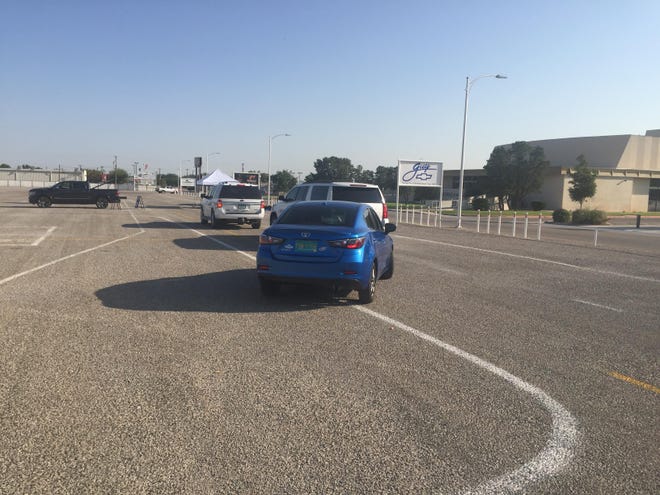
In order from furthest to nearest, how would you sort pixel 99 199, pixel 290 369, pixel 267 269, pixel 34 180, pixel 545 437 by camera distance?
pixel 34 180, pixel 99 199, pixel 267 269, pixel 290 369, pixel 545 437

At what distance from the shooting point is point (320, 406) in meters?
4.55

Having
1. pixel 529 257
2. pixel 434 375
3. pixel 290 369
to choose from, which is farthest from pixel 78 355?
pixel 529 257

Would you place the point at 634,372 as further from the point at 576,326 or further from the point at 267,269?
the point at 267,269

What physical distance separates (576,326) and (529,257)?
27.9 ft

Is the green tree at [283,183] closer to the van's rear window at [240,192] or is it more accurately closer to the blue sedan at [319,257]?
the van's rear window at [240,192]

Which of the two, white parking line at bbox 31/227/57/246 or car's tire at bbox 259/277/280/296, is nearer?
car's tire at bbox 259/277/280/296

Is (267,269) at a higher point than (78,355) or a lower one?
higher

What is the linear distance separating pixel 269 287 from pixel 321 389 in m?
3.97

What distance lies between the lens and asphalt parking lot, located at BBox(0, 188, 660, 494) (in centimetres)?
353

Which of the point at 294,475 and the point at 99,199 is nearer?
the point at 294,475

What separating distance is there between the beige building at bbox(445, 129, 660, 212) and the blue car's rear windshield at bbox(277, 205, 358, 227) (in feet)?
198

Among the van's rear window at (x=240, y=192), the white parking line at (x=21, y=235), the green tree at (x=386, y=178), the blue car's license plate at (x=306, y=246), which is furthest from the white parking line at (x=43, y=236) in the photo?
the green tree at (x=386, y=178)

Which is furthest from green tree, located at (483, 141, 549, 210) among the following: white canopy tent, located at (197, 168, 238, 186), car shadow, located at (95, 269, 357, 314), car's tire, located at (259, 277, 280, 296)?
car's tire, located at (259, 277, 280, 296)

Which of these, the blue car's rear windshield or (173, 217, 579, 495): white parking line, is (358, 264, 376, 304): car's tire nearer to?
the blue car's rear windshield
